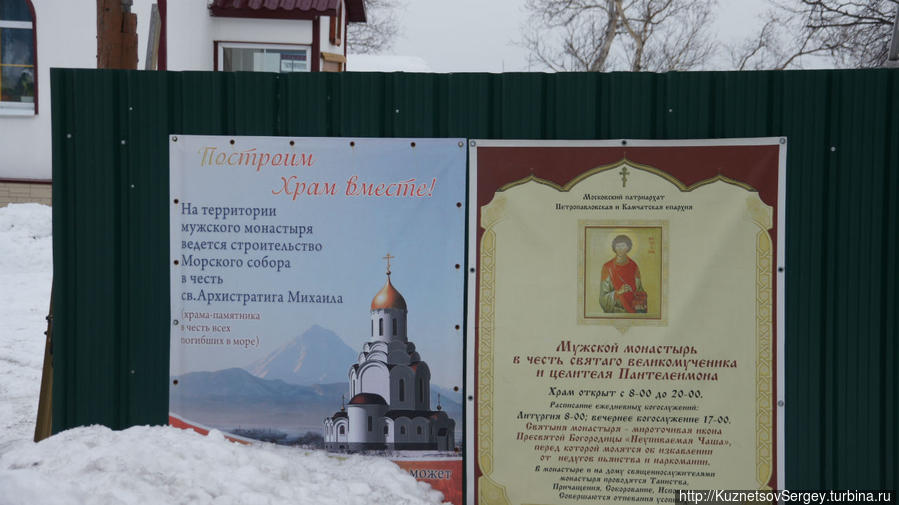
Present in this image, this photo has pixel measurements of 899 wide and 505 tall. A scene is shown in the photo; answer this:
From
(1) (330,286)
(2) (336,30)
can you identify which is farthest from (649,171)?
(2) (336,30)

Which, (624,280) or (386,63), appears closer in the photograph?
(624,280)

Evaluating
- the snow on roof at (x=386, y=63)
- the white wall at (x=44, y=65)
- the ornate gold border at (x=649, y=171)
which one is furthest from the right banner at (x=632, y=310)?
the snow on roof at (x=386, y=63)

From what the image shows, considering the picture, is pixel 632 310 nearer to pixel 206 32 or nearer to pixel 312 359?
pixel 312 359

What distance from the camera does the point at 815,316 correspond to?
4156 millimetres

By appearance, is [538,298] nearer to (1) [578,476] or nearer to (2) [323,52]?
(1) [578,476]

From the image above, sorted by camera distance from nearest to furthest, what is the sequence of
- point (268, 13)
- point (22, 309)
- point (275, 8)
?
point (22, 309), point (275, 8), point (268, 13)

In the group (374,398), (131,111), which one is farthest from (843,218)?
(131,111)

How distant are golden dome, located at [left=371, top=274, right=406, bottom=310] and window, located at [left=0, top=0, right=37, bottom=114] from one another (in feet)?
41.4

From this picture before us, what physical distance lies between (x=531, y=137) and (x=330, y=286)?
121 centimetres

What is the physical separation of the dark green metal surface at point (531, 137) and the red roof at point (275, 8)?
1174 centimetres

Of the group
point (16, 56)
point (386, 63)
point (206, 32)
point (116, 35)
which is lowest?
point (116, 35)

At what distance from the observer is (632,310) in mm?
4195

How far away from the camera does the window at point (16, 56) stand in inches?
581

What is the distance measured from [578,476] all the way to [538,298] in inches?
34.3
